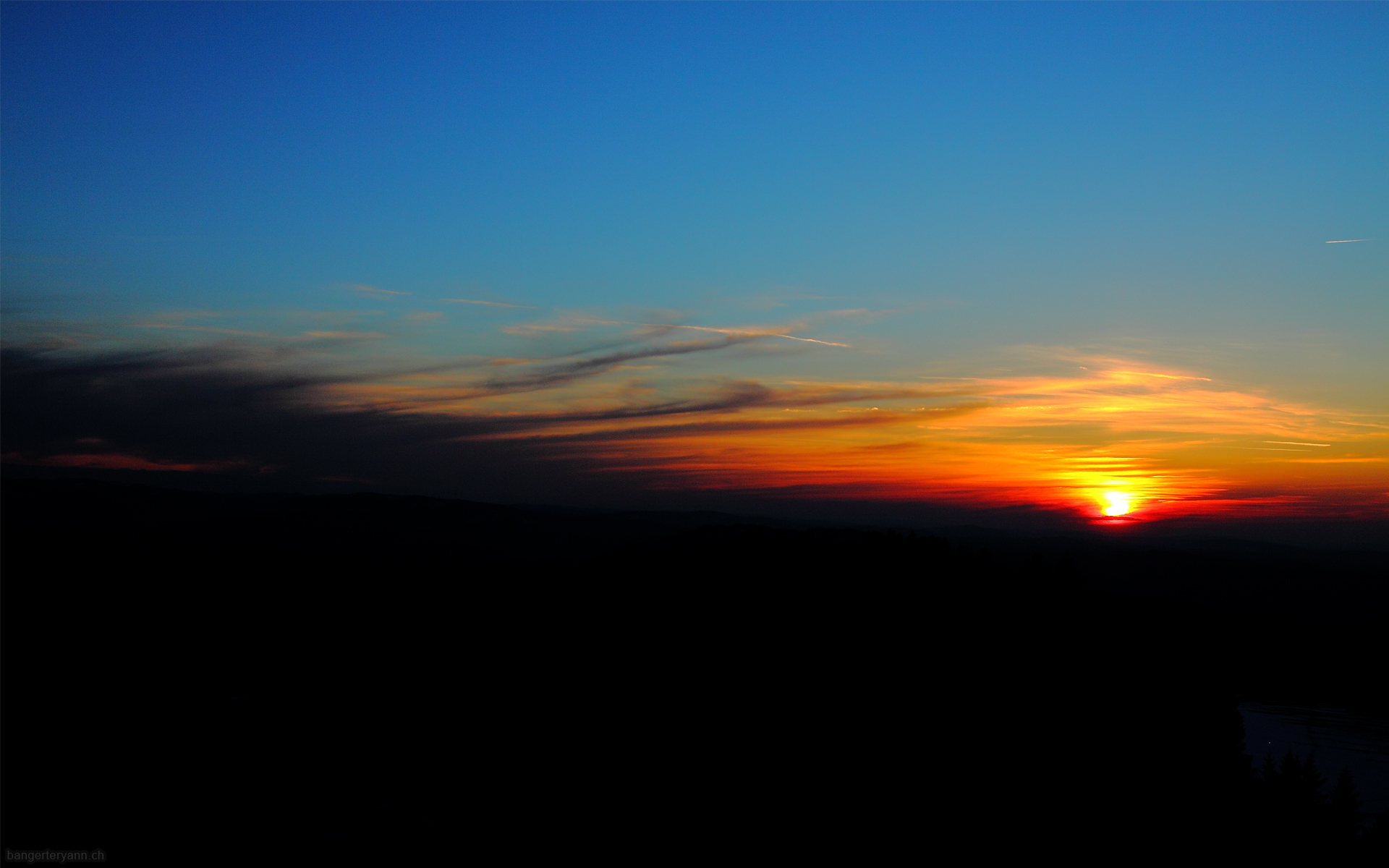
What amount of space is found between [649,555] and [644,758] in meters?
47.2

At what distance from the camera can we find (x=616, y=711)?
30.5m

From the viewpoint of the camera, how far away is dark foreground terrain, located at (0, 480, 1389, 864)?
16.5m

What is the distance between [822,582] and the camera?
1812 inches

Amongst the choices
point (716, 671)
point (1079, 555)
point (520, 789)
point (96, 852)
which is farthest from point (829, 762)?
point (1079, 555)

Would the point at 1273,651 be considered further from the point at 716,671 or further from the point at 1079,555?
the point at 716,671

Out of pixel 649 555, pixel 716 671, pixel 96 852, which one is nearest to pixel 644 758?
pixel 716 671

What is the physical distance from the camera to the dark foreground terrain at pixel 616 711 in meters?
16.5

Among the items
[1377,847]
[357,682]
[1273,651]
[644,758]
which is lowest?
[1273,651]

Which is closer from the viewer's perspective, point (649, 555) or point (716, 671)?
point (716, 671)

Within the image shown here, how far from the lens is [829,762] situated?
30.9 meters

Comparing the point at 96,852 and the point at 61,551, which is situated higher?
the point at 61,551

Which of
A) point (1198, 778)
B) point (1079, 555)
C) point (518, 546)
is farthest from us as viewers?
point (1079, 555)

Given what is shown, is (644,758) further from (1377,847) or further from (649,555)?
(649,555)

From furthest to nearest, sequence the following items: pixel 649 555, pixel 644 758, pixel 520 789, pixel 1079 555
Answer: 1. pixel 1079 555
2. pixel 649 555
3. pixel 644 758
4. pixel 520 789
